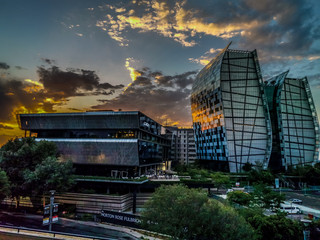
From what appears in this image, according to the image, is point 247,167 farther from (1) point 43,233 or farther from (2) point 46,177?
(1) point 43,233

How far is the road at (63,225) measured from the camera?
31594 millimetres

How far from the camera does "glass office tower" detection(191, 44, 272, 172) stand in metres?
85.9

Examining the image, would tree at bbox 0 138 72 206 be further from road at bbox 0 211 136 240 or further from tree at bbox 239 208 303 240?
tree at bbox 239 208 303 240

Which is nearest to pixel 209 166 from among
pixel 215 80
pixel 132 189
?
pixel 215 80

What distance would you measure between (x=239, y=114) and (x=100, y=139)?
5953 cm

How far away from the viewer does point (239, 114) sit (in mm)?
87438

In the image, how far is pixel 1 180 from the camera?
35188 millimetres

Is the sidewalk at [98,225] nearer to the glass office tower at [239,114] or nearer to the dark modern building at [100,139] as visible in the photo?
the dark modern building at [100,139]

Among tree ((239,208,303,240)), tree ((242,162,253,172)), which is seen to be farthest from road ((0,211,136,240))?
tree ((242,162,253,172))

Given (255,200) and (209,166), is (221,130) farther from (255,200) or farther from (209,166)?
(255,200)

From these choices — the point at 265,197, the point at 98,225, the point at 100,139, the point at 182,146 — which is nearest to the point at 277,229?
the point at 265,197

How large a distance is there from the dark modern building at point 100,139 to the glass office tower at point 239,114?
4184 cm

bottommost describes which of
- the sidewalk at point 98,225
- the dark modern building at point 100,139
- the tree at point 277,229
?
the sidewalk at point 98,225

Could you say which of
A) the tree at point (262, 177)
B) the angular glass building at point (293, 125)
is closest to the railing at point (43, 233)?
the tree at point (262, 177)
